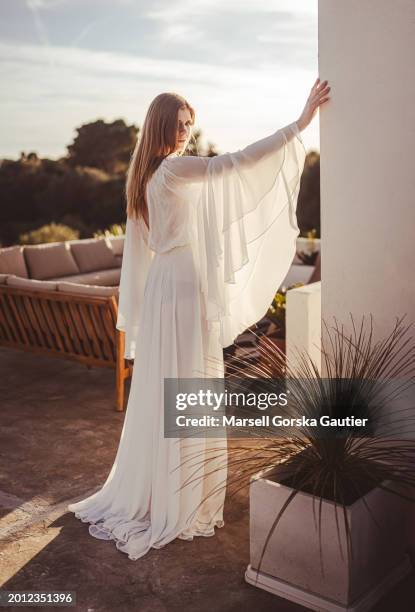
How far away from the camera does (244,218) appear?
306 centimetres

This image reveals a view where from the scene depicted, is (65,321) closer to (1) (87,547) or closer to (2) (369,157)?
(1) (87,547)

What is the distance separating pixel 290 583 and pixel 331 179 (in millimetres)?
1528

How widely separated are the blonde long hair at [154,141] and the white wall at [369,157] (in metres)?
0.61

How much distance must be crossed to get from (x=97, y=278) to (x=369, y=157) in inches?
226

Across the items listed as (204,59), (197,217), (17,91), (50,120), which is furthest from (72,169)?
(197,217)

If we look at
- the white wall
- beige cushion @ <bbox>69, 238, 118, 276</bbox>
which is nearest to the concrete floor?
the white wall

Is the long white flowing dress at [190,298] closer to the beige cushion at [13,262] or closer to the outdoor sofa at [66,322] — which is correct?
the outdoor sofa at [66,322]

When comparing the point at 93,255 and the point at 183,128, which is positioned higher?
the point at 183,128

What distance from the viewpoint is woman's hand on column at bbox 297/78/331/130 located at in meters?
2.80

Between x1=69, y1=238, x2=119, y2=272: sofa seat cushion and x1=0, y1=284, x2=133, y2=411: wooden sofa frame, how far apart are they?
263 cm

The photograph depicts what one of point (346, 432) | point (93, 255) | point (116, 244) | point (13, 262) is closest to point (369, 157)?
point (346, 432)

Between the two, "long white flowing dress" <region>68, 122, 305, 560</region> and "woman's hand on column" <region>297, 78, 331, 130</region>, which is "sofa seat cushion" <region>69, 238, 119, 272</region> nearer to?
"long white flowing dress" <region>68, 122, 305, 560</region>

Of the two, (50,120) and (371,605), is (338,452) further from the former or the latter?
(50,120)

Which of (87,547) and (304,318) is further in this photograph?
(304,318)
